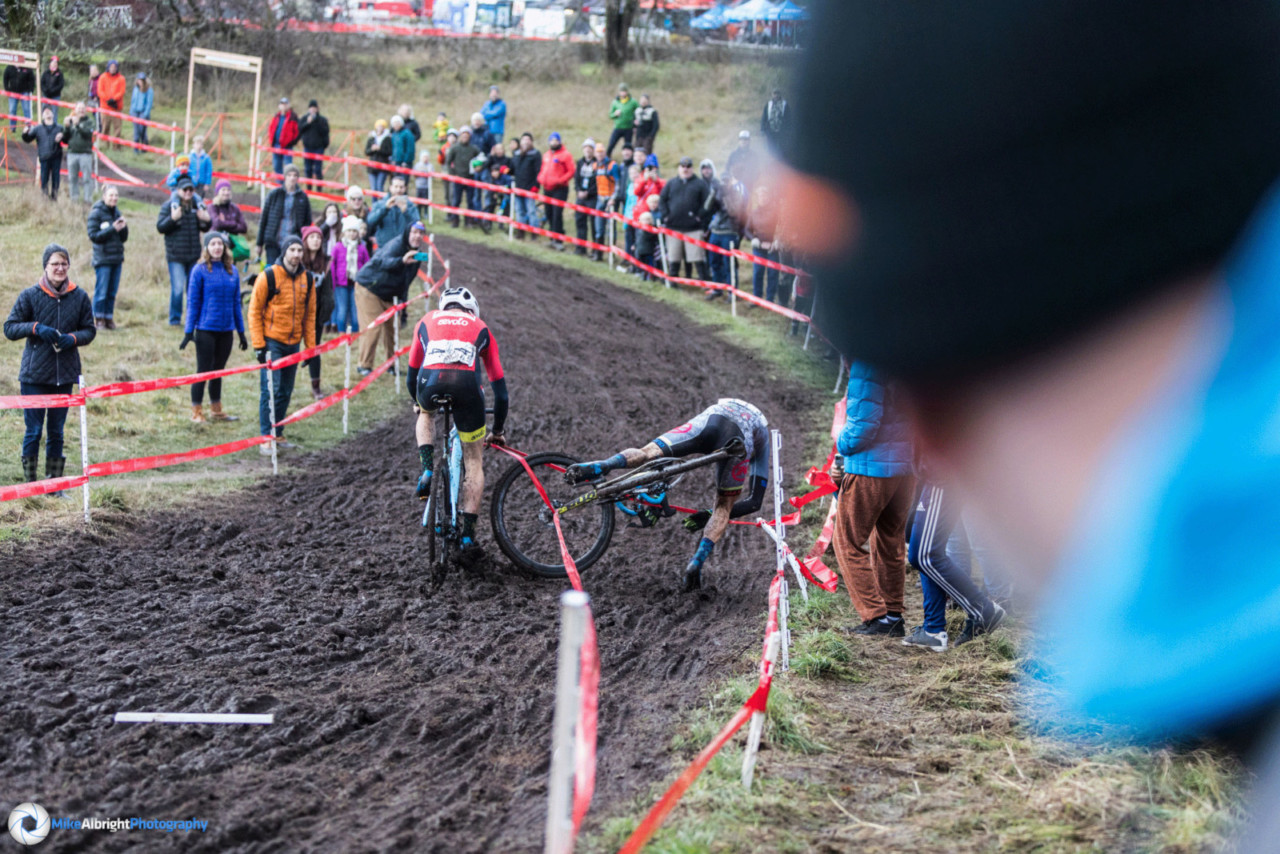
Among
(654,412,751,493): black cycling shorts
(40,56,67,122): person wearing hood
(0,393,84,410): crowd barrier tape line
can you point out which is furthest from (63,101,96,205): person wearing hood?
(654,412,751,493): black cycling shorts

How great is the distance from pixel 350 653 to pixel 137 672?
1107 mm

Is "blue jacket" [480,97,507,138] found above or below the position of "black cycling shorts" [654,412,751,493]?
above

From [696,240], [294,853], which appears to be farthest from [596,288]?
[294,853]

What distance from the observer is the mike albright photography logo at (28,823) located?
155 inches

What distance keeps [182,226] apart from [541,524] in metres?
8.27

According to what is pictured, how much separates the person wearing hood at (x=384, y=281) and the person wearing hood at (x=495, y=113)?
8.59 m

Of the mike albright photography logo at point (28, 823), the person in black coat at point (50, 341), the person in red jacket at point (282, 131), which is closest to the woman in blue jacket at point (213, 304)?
the person in black coat at point (50, 341)

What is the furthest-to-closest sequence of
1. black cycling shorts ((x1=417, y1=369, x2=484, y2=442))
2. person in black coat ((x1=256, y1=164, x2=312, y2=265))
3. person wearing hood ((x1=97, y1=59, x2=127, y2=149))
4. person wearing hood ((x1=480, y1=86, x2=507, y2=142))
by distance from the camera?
person wearing hood ((x1=97, y1=59, x2=127, y2=149)), person wearing hood ((x1=480, y1=86, x2=507, y2=142)), person in black coat ((x1=256, y1=164, x2=312, y2=265)), black cycling shorts ((x1=417, y1=369, x2=484, y2=442))

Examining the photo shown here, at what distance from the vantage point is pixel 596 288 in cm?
1931

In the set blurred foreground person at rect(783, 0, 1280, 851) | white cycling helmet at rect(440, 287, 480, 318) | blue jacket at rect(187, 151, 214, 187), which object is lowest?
white cycling helmet at rect(440, 287, 480, 318)

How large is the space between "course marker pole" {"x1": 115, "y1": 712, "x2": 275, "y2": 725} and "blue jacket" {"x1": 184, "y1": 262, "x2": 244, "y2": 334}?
7178 mm

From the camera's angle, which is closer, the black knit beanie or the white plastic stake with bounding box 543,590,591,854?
the black knit beanie

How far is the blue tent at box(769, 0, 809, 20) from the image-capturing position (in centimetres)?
104

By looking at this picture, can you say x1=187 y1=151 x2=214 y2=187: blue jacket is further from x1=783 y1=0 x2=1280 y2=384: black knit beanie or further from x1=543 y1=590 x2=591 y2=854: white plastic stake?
x1=783 y1=0 x2=1280 y2=384: black knit beanie
